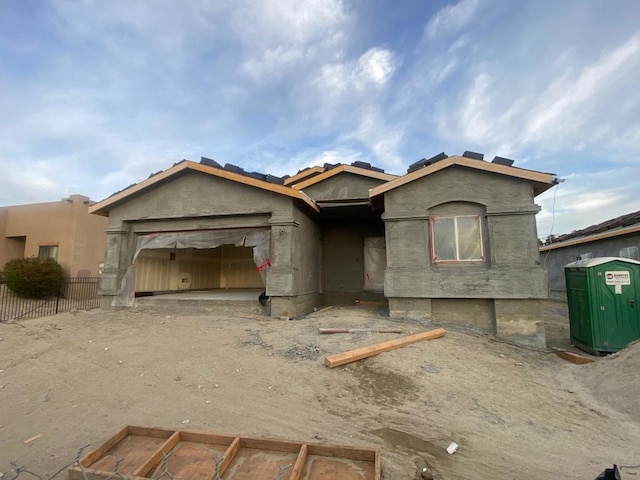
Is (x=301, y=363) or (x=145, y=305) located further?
(x=145, y=305)

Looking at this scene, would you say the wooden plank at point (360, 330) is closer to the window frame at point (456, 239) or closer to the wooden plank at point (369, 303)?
the window frame at point (456, 239)

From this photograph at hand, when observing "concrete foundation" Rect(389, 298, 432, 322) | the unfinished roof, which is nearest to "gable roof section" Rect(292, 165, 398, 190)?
the unfinished roof

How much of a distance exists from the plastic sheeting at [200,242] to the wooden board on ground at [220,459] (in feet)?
21.1

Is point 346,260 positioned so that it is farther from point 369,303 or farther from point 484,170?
point 484,170

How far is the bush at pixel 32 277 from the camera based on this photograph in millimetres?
14188

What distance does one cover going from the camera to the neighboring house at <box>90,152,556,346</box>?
7988mm

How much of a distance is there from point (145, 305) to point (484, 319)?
31.7ft

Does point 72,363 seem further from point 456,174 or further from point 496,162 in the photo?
point 496,162

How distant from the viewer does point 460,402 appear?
15.4ft

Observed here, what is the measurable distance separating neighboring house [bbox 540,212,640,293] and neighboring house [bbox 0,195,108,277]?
67.1 feet

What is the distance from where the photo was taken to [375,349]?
6074 mm

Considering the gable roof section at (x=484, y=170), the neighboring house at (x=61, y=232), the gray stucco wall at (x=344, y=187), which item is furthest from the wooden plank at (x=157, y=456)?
the neighboring house at (x=61, y=232)

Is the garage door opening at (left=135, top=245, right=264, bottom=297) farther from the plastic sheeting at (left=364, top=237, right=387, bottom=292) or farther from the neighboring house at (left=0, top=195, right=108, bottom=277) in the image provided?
the plastic sheeting at (left=364, top=237, right=387, bottom=292)

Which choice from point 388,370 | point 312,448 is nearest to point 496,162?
point 388,370
